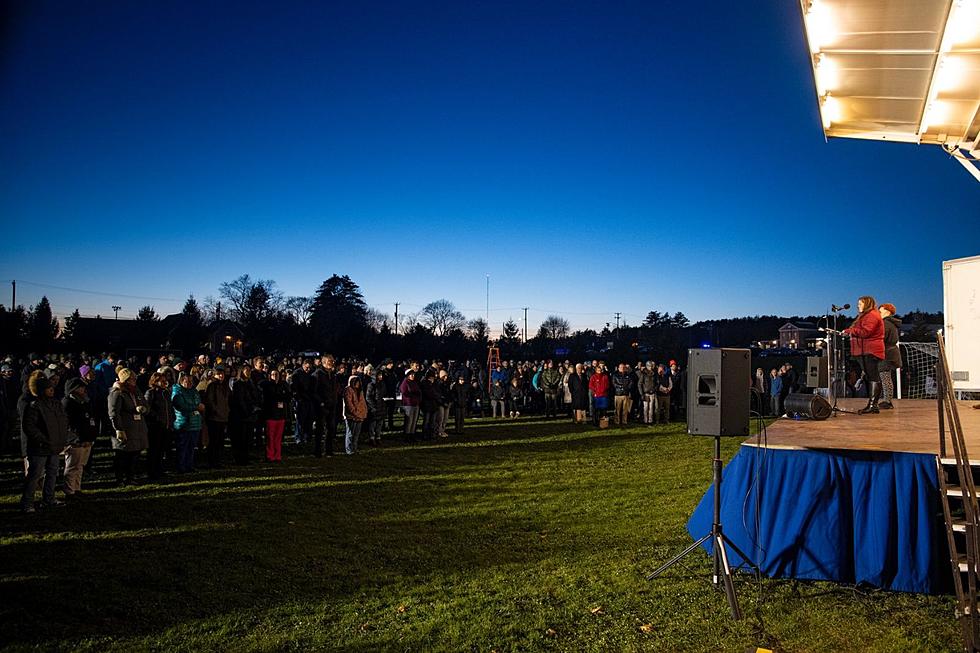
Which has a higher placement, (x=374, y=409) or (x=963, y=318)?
(x=963, y=318)

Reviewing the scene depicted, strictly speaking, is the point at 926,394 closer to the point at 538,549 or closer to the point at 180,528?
the point at 538,549

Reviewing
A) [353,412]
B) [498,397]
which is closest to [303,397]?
[353,412]

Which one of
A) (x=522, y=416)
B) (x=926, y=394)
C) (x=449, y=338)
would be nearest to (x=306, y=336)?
(x=449, y=338)

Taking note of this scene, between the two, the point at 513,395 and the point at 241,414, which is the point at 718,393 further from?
the point at 513,395

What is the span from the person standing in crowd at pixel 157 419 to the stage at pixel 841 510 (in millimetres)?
8981

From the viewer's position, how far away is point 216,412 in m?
12.0

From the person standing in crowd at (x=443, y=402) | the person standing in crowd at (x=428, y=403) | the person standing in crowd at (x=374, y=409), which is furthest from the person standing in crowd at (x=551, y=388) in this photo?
the person standing in crowd at (x=374, y=409)

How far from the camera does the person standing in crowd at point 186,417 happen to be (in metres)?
11.4

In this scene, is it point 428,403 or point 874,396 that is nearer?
point 874,396

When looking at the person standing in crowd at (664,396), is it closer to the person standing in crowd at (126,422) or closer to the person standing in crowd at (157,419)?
the person standing in crowd at (157,419)

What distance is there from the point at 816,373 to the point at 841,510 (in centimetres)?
672

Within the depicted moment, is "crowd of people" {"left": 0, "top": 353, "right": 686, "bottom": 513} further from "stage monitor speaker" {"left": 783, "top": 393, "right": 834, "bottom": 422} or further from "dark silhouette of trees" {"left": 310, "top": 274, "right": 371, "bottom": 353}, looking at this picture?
"dark silhouette of trees" {"left": 310, "top": 274, "right": 371, "bottom": 353}

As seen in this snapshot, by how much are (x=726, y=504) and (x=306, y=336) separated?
63351 mm

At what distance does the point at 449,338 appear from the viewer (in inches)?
2477
